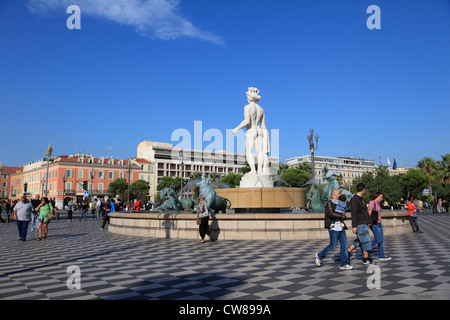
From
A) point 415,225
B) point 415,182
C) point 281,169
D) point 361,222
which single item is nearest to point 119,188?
point 281,169

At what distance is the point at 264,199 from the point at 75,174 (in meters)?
75.5

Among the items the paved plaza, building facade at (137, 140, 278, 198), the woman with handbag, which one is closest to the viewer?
the paved plaza

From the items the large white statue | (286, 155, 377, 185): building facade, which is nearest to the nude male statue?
the large white statue

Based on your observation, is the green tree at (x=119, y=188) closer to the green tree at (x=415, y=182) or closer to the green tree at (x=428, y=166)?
the green tree at (x=415, y=182)

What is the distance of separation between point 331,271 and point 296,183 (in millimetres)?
49183

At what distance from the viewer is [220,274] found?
21.8 ft

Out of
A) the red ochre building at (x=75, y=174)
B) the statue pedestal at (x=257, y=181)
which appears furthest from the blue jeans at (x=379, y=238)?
the red ochre building at (x=75, y=174)

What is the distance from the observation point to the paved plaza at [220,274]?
5.18m

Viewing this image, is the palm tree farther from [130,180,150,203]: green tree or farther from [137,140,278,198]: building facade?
[130,180,150,203]: green tree

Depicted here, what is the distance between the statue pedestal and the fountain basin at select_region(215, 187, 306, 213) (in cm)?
65

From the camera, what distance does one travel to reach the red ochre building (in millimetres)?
78812

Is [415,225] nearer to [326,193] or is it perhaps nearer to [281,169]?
[326,193]

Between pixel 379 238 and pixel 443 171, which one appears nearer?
pixel 379 238
